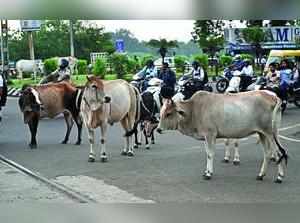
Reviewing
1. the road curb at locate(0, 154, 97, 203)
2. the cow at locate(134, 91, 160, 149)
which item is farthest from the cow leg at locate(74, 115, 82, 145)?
the road curb at locate(0, 154, 97, 203)

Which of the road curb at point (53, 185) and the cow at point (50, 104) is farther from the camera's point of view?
the cow at point (50, 104)

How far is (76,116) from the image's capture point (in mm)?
5520

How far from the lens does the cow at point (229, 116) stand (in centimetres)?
340

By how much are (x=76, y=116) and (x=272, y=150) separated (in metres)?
2.48

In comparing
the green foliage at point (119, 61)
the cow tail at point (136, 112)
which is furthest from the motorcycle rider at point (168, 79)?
the green foliage at point (119, 61)

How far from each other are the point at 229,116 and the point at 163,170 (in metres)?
0.70

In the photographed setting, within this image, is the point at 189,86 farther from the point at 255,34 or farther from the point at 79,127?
the point at 255,34

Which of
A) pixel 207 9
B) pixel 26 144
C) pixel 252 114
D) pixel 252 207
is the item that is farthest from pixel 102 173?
pixel 207 9

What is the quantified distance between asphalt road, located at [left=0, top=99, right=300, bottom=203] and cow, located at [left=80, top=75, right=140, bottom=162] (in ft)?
0.64

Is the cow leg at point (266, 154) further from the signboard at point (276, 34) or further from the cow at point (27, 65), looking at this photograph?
the cow at point (27, 65)

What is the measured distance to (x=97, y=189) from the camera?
326cm

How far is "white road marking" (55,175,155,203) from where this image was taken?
289 cm

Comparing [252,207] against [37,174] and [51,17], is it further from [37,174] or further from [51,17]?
[37,174]

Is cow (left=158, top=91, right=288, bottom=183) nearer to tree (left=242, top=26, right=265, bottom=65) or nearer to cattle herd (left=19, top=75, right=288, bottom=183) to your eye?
cattle herd (left=19, top=75, right=288, bottom=183)
